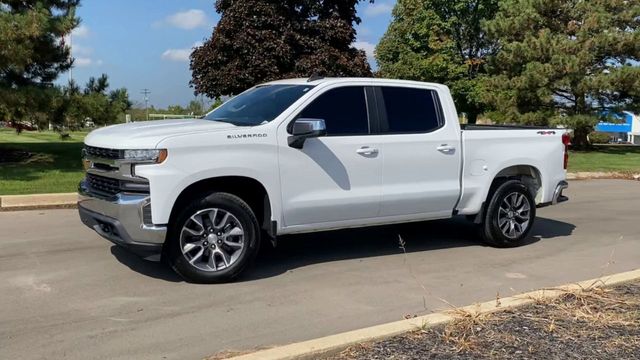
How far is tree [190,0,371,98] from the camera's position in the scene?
80.8 ft

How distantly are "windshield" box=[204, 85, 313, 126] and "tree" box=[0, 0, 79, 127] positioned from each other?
8.30m

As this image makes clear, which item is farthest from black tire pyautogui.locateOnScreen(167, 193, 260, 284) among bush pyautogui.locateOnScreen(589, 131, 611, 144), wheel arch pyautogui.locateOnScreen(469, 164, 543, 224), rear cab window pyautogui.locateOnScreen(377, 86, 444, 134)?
bush pyautogui.locateOnScreen(589, 131, 611, 144)

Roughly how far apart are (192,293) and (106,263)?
1.47 meters

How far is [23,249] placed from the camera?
24.4ft

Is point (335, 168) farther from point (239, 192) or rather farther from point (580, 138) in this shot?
point (580, 138)

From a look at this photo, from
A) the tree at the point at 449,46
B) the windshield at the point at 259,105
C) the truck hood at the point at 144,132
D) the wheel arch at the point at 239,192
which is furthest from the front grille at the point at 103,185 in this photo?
the tree at the point at 449,46

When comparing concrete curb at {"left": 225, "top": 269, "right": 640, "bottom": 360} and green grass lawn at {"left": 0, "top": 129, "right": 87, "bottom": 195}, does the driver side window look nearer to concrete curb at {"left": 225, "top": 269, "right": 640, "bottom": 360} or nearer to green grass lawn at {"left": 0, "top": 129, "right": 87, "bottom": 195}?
concrete curb at {"left": 225, "top": 269, "right": 640, "bottom": 360}

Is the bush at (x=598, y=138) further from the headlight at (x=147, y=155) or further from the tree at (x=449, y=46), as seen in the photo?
the headlight at (x=147, y=155)

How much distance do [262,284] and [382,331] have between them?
77.4 inches

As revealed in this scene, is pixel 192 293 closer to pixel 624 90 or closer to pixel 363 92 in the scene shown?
pixel 363 92

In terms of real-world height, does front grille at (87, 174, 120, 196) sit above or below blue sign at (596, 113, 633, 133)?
above

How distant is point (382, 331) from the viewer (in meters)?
4.56

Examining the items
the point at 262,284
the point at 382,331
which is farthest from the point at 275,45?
the point at 382,331

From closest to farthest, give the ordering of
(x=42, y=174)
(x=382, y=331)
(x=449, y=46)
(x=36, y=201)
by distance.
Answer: (x=382, y=331)
(x=36, y=201)
(x=42, y=174)
(x=449, y=46)
